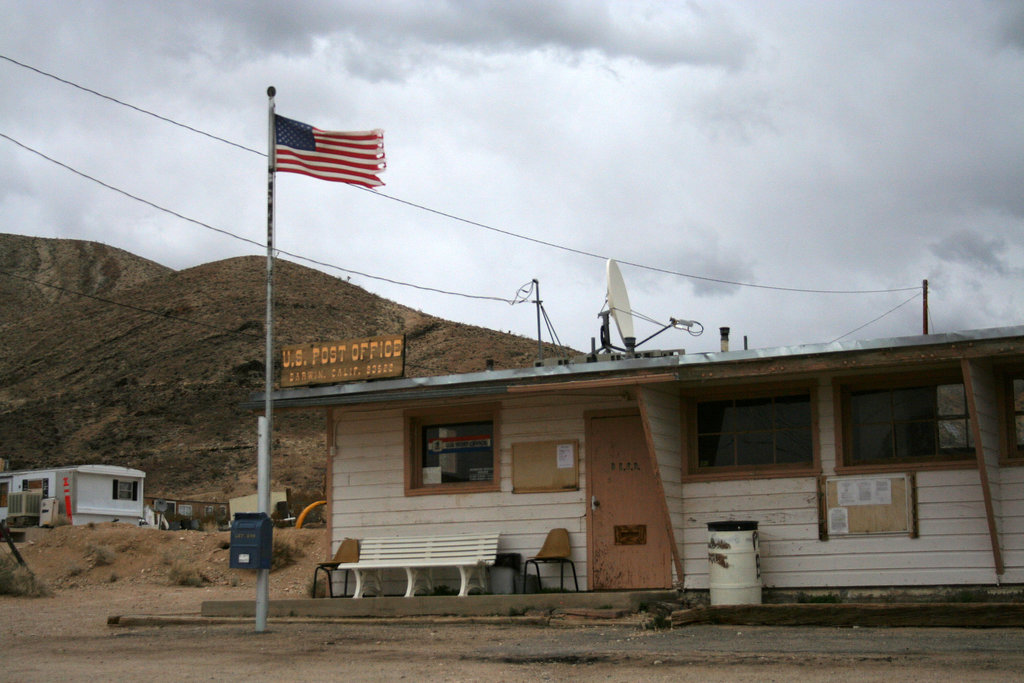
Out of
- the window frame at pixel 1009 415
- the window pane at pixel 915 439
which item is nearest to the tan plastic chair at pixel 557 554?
the window pane at pixel 915 439

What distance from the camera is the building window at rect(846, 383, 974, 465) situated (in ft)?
39.4

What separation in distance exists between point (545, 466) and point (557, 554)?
114 cm

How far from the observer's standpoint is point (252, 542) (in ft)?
40.2

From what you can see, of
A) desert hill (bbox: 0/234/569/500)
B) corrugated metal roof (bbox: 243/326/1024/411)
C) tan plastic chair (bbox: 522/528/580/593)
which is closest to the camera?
corrugated metal roof (bbox: 243/326/1024/411)

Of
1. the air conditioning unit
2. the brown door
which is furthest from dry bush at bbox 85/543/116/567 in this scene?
the brown door

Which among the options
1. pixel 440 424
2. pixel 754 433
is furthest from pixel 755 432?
pixel 440 424

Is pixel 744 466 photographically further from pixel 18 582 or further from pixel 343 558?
pixel 18 582

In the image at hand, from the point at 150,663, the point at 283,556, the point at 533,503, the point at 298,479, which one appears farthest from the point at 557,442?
the point at 298,479

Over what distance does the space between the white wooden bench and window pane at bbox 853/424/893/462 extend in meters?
4.44

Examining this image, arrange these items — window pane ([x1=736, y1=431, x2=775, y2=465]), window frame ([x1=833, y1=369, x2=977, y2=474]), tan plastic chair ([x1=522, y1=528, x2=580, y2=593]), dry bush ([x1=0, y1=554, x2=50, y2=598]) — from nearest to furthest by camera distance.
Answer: window frame ([x1=833, y1=369, x2=977, y2=474])
window pane ([x1=736, y1=431, x2=775, y2=465])
tan plastic chair ([x1=522, y1=528, x2=580, y2=593])
dry bush ([x1=0, y1=554, x2=50, y2=598])

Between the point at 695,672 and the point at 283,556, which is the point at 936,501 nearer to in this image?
the point at 695,672

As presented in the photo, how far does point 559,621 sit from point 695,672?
395cm

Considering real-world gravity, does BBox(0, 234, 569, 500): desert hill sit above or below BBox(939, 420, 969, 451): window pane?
above

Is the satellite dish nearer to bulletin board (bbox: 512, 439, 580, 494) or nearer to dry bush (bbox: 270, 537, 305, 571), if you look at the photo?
bulletin board (bbox: 512, 439, 580, 494)
